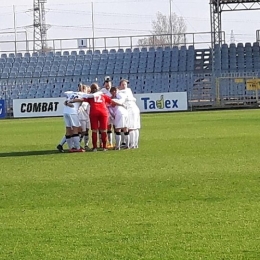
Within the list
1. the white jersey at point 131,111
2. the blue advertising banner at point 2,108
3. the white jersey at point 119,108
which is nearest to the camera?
the white jersey at point 119,108

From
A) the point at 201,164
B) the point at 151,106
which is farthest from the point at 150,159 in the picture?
the point at 151,106

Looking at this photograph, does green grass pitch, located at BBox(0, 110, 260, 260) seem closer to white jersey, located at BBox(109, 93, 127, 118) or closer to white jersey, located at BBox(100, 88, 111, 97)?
white jersey, located at BBox(109, 93, 127, 118)

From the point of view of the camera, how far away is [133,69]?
60.2 meters

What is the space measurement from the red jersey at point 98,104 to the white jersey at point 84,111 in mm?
1041

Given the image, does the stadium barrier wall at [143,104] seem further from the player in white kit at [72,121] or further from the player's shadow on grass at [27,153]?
the player in white kit at [72,121]

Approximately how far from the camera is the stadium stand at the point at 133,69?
186ft

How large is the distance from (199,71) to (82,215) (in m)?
48.0

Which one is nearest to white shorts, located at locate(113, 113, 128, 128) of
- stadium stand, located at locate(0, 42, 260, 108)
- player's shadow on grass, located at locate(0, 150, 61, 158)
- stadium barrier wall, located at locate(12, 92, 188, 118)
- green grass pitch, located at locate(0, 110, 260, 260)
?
green grass pitch, located at locate(0, 110, 260, 260)

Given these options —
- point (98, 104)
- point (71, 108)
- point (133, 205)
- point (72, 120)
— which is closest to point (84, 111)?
point (71, 108)

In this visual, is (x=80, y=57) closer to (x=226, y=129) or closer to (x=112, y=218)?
(x=226, y=129)

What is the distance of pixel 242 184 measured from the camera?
40.5ft

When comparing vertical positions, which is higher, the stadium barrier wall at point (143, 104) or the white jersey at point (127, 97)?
the white jersey at point (127, 97)

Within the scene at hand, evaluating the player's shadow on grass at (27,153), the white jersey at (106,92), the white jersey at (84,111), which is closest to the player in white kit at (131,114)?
the white jersey at (106,92)

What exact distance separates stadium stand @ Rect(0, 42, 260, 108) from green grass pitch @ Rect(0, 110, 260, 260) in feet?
123
